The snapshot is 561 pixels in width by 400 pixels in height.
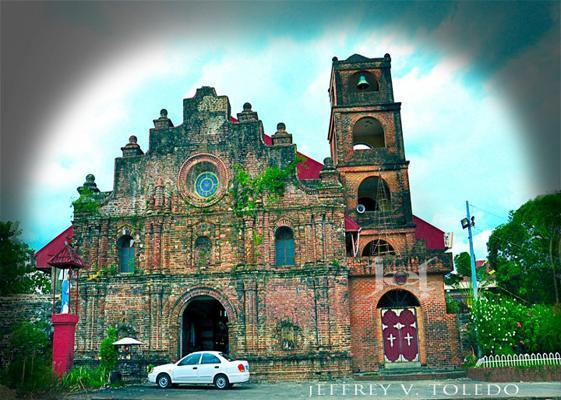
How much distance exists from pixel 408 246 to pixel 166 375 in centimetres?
1363

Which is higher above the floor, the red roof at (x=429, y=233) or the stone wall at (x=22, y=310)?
the red roof at (x=429, y=233)

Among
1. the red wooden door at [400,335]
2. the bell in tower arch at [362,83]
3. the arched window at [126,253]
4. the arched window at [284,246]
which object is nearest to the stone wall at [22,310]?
the arched window at [126,253]

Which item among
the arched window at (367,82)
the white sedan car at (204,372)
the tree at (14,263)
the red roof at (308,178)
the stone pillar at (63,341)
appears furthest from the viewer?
the red roof at (308,178)

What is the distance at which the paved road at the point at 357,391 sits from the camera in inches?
628

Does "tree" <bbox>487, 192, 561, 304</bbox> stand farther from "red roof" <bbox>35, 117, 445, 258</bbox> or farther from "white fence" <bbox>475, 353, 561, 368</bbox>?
"white fence" <bbox>475, 353, 561, 368</bbox>

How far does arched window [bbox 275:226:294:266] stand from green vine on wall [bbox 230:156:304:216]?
1529mm

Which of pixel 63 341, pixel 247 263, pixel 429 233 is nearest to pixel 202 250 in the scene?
pixel 247 263

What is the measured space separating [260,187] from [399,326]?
9.13 meters

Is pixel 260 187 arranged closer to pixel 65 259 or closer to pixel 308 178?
pixel 308 178

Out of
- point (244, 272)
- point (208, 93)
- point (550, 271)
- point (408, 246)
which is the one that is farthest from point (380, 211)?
point (550, 271)

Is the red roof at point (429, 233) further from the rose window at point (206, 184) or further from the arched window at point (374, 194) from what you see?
the rose window at point (206, 184)

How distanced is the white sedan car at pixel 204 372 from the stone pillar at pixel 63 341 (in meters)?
3.27

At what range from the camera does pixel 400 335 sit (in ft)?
82.0

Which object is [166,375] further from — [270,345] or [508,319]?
[508,319]
